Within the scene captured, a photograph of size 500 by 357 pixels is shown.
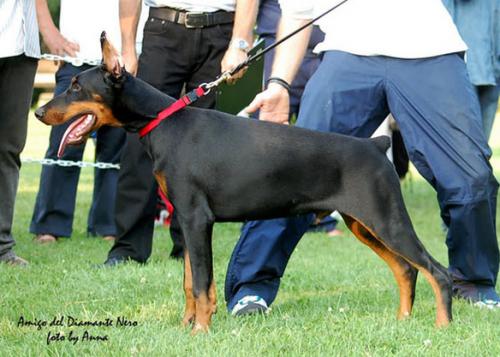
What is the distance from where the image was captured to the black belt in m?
7.25

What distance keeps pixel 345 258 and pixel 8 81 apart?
3051 mm

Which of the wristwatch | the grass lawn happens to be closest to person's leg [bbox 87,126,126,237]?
the grass lawn

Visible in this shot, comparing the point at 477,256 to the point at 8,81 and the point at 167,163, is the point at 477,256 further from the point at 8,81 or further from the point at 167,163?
the point at 8,81

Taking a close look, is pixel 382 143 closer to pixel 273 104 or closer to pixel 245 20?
pixel 273 104

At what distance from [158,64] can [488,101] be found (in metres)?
3.35

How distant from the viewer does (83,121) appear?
5.30m

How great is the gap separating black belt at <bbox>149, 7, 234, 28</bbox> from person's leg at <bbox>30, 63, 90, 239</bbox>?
221cm

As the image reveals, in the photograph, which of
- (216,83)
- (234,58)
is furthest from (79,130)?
(234,58)

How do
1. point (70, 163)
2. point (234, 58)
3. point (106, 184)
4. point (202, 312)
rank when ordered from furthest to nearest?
point (106, 184), point (70, 163), point (234, 58), point (202, 312)

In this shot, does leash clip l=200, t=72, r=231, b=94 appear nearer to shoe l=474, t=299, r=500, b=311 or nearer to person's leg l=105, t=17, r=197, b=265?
person's leg l=105, t=17, r=197, b=265

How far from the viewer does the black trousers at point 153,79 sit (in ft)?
24.0

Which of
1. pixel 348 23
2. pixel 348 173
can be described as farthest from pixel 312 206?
pixel 348 23

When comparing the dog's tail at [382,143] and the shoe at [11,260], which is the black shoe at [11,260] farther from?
the dog's tail at [382,143]

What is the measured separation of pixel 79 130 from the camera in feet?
17.3
